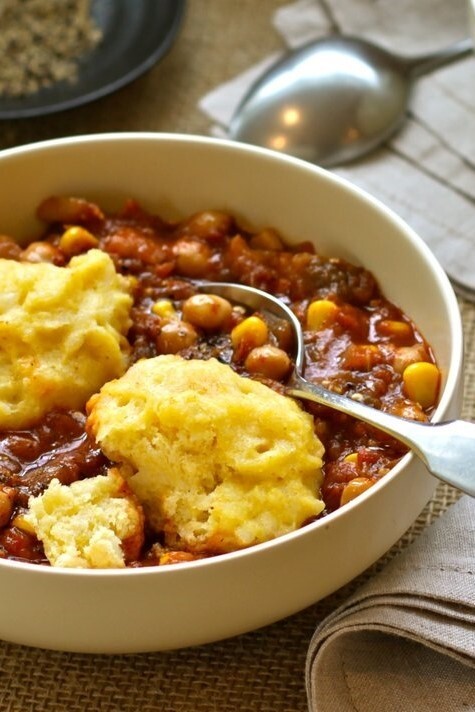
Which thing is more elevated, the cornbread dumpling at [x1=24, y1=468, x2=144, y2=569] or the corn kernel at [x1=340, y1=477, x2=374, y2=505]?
the corn kernel at [x1=340, y1=477, x2=374, y2=505]

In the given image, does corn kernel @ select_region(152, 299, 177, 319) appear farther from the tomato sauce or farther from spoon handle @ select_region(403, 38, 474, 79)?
spoon handle @ select_region(403, 38, 474, 79)

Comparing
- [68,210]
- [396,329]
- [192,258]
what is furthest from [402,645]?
[68,210]

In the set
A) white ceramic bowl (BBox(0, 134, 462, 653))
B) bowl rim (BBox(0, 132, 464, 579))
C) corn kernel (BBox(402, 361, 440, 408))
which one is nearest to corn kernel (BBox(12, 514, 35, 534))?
bowl rim (BBox(0, 132, 464, 579))

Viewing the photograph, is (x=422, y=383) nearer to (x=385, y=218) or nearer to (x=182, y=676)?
(x=385, y=218)

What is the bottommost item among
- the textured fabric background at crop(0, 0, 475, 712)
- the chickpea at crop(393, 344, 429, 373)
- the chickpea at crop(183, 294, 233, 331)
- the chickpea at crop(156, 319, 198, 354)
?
the textured fabric background at crop(0, 0, 475, 712)

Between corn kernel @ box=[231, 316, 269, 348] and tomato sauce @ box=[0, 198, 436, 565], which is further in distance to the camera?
corn kernel @ box=[231, 316, 269, 348]

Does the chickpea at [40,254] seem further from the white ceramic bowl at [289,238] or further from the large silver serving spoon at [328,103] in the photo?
the large silver serving spoon at [328,103]

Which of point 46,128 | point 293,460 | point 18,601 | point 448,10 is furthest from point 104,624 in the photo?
point 448,10
